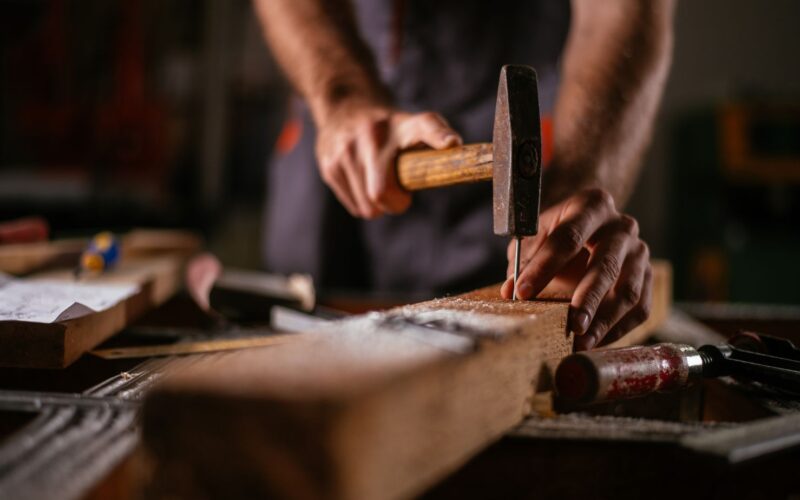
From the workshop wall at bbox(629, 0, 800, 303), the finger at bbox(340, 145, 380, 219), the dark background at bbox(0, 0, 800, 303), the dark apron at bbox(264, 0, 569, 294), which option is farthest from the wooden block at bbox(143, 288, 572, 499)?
the workshop wall at bbox(629, 0, 800, 303)

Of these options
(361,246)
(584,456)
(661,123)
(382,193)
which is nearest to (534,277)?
(584,456)

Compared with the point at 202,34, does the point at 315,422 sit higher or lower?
lower

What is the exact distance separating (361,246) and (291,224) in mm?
226

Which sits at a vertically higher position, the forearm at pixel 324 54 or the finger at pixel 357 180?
the forearm at pixel 324 54

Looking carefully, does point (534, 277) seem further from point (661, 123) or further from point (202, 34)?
point (661, 123)

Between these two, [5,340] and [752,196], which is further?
[752,196]

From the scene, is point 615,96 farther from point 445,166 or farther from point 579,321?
point 579,321

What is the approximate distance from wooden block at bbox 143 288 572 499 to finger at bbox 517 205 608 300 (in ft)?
0.79

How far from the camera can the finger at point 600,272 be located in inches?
30.8

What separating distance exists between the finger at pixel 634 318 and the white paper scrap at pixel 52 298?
0.75 m

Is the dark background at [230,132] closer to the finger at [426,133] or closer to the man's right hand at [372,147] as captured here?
the man's right hand at [372,147]

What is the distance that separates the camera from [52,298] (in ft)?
3.19

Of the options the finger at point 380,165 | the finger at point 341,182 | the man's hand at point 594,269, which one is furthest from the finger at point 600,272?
the finger at point 341,182

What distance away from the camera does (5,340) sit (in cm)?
80
